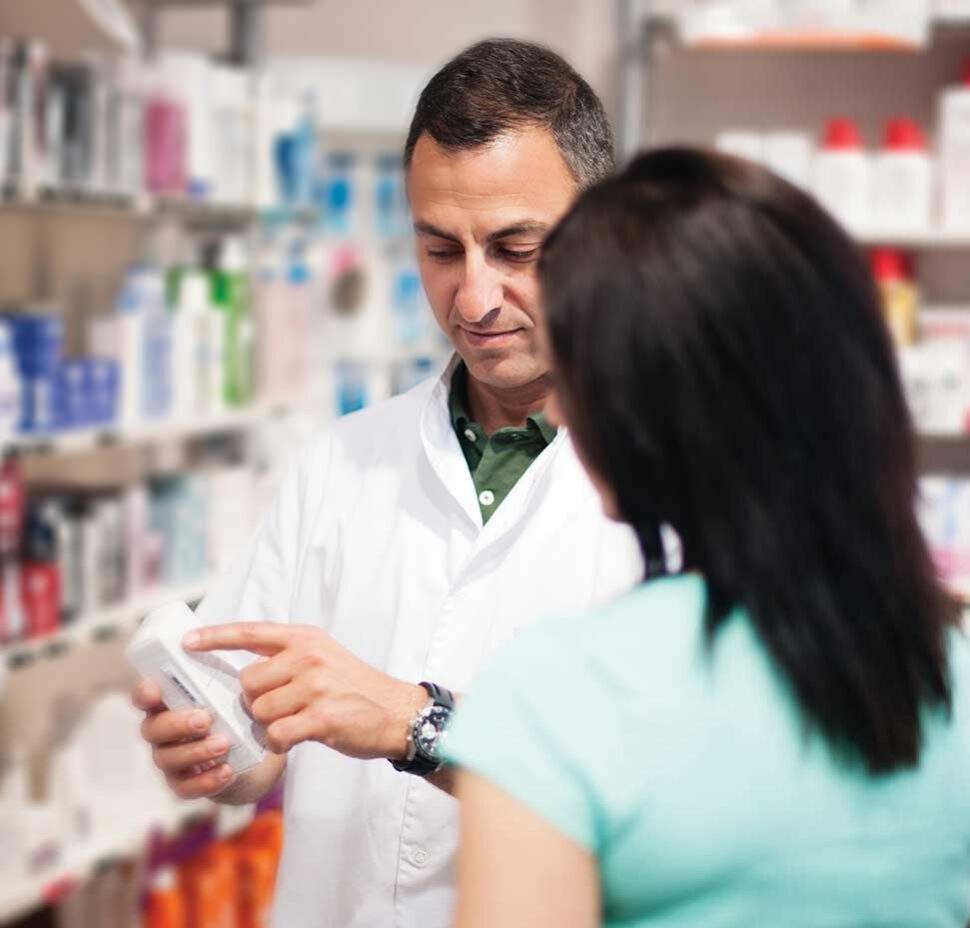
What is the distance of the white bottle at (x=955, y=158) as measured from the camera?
369 centimetres

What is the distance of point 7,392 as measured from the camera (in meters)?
2.84

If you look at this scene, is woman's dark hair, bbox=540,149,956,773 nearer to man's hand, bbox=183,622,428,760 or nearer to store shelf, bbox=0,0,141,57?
man's hand, bbox=183,622,428,760

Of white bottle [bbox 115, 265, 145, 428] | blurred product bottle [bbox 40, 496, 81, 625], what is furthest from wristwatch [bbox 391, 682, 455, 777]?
white bottle [bbox 115, 265, 145, 428]

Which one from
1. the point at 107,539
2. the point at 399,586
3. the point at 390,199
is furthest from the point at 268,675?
the point at 390,199

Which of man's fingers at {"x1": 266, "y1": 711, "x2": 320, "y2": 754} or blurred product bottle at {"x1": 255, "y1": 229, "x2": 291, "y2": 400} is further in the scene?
blurred product bottle at {"x1": 255, "y1": 229, "x2": 291, "y2": 400}

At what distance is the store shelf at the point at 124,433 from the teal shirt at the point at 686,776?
211 cm

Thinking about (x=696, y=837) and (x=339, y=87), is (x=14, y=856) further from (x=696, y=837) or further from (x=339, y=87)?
(x=339, y=87)

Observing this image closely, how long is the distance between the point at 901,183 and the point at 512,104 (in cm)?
239

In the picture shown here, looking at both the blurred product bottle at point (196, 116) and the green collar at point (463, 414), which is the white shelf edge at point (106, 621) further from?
the green collar at point (463, 414)

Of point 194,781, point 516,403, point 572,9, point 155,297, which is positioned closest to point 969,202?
point 572,9

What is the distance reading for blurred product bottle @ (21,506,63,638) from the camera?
9.89ft

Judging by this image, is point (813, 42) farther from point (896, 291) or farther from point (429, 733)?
point (429, 733)

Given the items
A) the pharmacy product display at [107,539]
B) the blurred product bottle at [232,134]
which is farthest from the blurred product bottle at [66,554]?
the blurred product bottle at [232,134]

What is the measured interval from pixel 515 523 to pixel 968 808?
635 mm
